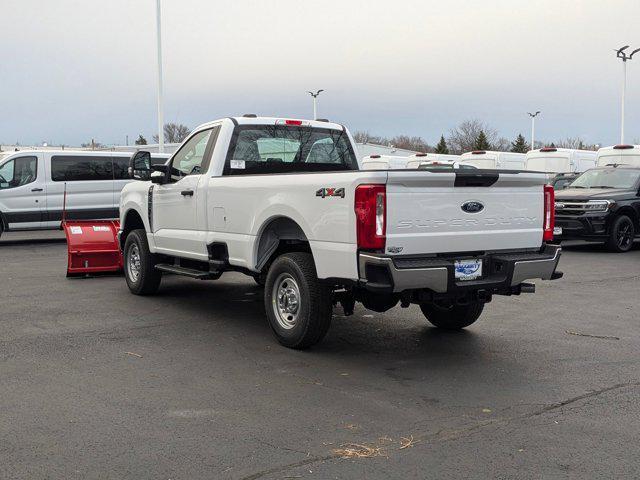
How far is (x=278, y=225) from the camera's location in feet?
22.4

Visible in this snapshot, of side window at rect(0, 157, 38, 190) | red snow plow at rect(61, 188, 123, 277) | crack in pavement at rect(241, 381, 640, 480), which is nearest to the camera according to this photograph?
crack in pavement at rect(241, 381, 640, 480)

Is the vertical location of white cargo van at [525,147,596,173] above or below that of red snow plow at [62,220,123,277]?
above

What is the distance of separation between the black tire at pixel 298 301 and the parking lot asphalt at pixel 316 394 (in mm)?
185

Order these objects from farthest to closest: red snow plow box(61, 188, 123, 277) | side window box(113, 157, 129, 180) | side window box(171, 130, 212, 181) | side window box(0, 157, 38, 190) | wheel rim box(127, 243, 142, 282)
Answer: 1. side window box(113, 157, 129, 180)
2. side window box(0, 157, 38, 190)
3. red snow plow box(61, 188, 123, 277)
4. wheel rim box(127, 243, 142, 282)
5. side window box(171, 130, 212, 181)

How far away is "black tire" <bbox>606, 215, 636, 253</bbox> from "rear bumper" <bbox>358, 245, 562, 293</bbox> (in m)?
9.88

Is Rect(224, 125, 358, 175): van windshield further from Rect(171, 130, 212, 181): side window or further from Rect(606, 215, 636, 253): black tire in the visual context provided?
Rect(606, 215, 636, 253): black tire

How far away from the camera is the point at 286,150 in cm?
826

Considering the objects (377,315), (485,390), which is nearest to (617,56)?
(377,315)

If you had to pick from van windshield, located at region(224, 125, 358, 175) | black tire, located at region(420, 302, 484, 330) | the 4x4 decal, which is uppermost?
van windshield, located at region(224, 125, 358, 175)

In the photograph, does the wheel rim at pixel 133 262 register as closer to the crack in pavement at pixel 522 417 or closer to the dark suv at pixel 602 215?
the crack in pavement at pixel 522 417

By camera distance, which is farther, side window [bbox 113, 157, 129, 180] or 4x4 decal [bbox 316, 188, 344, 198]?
side window [bbox 113, 157, 129, 180]

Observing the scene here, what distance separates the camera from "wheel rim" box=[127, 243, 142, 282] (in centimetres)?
980

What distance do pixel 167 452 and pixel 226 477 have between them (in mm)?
517

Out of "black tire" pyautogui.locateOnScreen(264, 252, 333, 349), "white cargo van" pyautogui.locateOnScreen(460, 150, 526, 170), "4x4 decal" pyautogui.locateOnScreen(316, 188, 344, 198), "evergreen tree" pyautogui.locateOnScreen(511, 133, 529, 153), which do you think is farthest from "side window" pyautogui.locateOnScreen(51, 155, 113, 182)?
"evergreen tree" pyautogui.locateOnScreen(511, 133, 529, 153)
